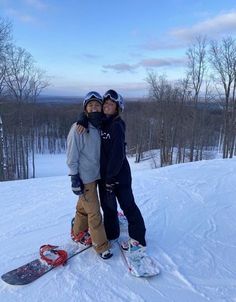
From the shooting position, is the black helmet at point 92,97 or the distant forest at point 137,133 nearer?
the black helmet at point 92,97

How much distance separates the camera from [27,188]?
7.96 meters

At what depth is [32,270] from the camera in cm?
331

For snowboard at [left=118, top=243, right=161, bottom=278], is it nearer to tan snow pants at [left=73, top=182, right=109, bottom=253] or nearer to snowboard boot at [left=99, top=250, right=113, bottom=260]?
snowboard boot at [left=99, top=250, right=113, bottom=260]

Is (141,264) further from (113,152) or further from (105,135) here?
(105,135)

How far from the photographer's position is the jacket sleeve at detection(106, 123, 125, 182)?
11.0 feet

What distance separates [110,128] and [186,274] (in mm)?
1733

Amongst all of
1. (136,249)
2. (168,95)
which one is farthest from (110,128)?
(168,95)

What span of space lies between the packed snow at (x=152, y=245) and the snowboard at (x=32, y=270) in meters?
0.06

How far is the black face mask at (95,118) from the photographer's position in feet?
11.3

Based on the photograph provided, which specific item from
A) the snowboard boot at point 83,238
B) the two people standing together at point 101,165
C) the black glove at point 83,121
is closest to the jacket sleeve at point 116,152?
the two people standing together at point 101,165

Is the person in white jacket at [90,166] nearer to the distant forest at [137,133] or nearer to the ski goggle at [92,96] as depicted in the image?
the ski goggle at [92,96]

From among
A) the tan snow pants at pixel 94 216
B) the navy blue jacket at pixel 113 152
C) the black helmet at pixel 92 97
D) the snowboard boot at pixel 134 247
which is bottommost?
the snowboard boot at pixel 134 247

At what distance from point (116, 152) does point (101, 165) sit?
304 mm

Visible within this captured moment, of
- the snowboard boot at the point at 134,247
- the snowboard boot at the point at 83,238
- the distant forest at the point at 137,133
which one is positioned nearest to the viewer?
the snowboard boot at the point at 134,247
